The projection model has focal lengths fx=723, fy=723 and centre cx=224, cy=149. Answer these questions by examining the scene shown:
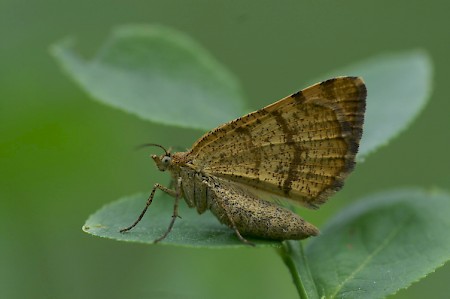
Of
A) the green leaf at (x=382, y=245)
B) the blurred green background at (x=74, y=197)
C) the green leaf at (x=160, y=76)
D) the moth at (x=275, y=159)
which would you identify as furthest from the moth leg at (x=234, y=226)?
the blurred green background at (x=74, y=197)

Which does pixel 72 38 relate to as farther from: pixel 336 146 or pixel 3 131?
pixel 336 146

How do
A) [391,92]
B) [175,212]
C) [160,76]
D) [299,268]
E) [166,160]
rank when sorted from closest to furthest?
[299,268]
[175,212]
[166,160]
[160,76]
[391,92]

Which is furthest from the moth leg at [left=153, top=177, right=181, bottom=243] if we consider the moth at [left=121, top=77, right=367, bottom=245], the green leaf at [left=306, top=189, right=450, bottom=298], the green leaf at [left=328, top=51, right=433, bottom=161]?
the green leaf at [left=328, top=51, right=433, bottom=161]

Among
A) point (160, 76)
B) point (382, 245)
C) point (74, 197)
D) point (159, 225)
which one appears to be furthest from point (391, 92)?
point (74, 197)

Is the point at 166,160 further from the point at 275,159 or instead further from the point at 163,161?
the point at 275,159

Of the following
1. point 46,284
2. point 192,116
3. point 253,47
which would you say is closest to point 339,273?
point 192,116

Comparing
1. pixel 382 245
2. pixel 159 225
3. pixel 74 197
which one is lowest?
pixel 382 245

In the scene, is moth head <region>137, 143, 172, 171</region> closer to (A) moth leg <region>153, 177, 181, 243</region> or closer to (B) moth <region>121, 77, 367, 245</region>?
(B) moth <region>121, 77, 367, 245</region>

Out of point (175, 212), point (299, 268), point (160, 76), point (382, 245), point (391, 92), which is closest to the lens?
point (299, 268)
